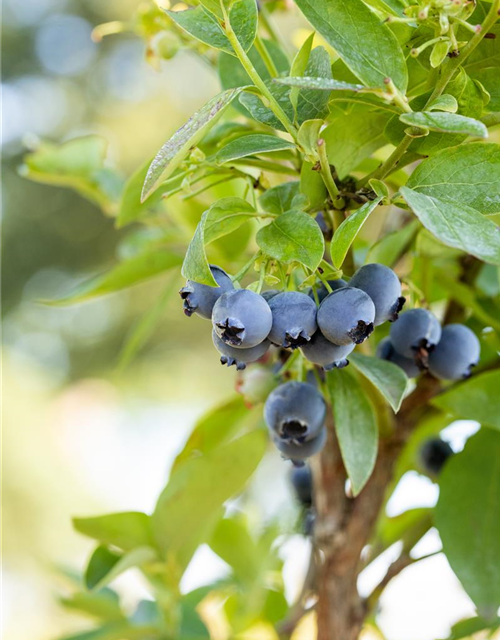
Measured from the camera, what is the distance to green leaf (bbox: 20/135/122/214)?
29.1 inches

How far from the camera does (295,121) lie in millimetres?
349

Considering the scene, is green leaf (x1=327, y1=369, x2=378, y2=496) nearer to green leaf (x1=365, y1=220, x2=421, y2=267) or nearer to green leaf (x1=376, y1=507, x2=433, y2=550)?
green leaf (x1=365, y1=220, x2=421, y2=267)

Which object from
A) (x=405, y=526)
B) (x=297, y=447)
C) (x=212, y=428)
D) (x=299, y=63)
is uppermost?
(x=299, y=63)

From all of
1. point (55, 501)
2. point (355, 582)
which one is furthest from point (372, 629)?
point (55, 501)

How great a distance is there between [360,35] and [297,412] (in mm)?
221

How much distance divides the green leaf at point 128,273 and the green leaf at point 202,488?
174 mm

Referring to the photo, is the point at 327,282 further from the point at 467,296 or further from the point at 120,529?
the point at 120,529

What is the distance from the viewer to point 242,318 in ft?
1.07

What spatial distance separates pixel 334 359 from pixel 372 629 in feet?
2.04

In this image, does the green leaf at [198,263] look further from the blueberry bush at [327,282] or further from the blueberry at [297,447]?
the blueberry at [297,447]

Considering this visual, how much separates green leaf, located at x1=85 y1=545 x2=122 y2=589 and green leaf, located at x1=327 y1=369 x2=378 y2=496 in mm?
285

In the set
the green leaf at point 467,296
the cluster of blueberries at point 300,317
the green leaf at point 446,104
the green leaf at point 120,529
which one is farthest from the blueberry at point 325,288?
the green leaf at point 120,529

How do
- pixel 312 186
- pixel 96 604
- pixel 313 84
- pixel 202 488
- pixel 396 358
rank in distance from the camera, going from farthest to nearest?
1. pixel 96 604
2. pixel 202 488
3. pixel 396 358
4. pixel 312 186
5. pixel 313 84

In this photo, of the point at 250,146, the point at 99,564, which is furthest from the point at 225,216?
the point at 99,564
